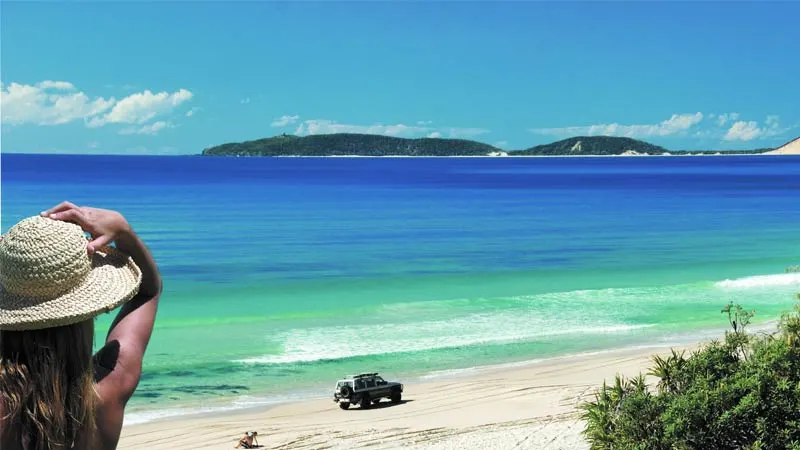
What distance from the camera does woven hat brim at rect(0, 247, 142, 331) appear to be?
2.26 metres

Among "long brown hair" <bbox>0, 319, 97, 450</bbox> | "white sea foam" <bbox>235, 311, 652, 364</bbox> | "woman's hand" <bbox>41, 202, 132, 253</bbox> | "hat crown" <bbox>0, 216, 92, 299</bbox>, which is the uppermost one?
"woman's hand" <bbox>41, 202, 132, 253</bbox>

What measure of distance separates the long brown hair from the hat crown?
113mm

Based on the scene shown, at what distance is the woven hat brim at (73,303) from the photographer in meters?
2.26

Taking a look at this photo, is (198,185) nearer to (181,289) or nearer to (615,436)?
(181,289)

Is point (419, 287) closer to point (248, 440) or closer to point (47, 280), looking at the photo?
point (248, 440)

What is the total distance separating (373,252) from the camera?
1882 inches

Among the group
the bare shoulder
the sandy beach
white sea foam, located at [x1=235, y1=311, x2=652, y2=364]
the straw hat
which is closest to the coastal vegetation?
→ the sandy beach

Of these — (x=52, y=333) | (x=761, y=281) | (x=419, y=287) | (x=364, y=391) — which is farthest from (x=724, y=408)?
(x=761, y=281)

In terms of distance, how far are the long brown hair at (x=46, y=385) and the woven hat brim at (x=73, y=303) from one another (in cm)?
6

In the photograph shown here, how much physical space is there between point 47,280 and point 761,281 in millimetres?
37436

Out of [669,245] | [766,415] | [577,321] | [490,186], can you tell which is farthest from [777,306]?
[490,186]

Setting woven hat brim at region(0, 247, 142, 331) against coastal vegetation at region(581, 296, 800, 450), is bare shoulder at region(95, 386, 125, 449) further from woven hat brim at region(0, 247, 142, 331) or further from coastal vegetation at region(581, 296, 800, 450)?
coastal vegetation at region(581, 296, 800, 450)

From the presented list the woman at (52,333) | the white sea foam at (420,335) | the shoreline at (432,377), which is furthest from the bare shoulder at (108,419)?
the white sea foam at (420,335)

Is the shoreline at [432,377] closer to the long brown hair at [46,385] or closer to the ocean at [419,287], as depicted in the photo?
the ocean at [419,287]
